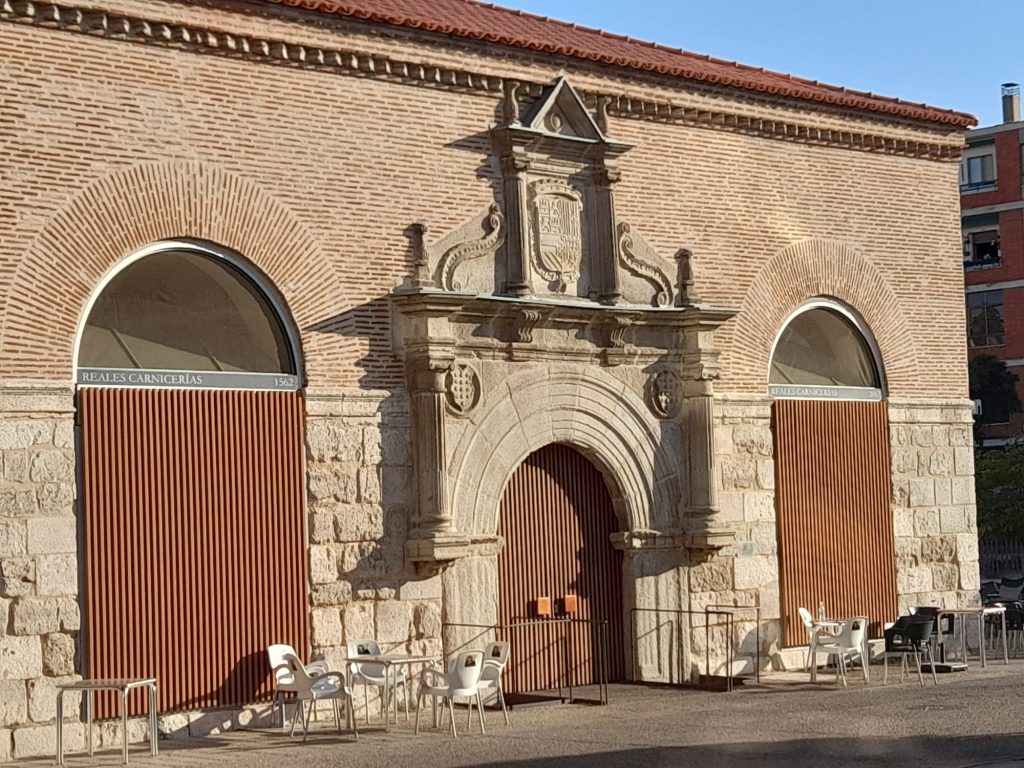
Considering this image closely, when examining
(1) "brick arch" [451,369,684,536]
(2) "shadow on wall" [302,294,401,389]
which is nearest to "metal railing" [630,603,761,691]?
(1) "brick arch" [451,369,684,536]

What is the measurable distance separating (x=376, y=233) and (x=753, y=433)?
553 cm

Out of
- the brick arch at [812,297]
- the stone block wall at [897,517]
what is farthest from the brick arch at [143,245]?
the brick arch at [812,297]

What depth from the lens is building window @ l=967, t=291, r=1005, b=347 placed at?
51.0 meters

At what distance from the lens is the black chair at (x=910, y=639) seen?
742 inches

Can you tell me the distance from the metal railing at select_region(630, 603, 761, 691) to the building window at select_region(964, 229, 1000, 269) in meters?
33.0

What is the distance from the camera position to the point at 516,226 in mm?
18312

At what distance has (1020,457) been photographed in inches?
1479

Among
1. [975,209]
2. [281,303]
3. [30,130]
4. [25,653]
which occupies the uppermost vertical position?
[975,209]

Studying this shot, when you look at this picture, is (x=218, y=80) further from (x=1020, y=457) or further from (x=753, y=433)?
(x=1020, y=457)

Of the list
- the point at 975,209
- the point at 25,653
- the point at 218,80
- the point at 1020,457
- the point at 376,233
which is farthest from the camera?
the point at 975,209

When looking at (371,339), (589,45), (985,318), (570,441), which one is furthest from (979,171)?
(371,339)

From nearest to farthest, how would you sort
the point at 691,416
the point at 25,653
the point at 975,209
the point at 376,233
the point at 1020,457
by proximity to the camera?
the point at 25,653 → the point at 376,233 → the point at 691,416 → the point at 1020,457 → the point at 975,209

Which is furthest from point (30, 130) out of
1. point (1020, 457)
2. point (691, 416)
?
point (1020, 457)

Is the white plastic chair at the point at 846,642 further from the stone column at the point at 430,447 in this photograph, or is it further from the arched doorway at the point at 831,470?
the stone column at the point at 430,447
